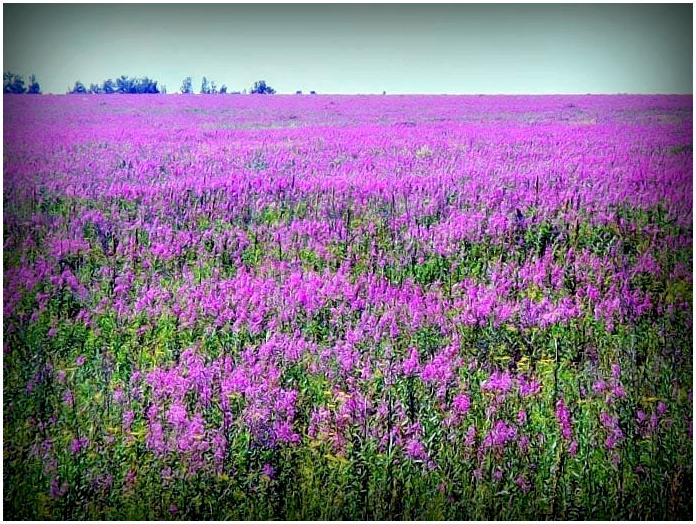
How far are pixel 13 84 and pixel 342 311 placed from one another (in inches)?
73.1

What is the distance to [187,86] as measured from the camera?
11.1ft

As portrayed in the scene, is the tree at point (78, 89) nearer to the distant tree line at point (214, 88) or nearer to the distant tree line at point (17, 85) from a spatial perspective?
the distant tree line at point (17, 85)

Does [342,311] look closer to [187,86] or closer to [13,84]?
[187,86]

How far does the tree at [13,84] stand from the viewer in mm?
3227

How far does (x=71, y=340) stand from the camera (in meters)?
3.13

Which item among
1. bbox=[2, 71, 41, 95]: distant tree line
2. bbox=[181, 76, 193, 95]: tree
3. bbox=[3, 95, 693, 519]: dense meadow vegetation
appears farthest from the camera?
bbox=[181, 76, 193, 95]: tree

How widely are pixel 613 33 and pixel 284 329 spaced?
6.98ft

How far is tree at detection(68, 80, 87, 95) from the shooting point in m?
3.35

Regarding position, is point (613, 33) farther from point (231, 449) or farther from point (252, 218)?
point (231, 449)

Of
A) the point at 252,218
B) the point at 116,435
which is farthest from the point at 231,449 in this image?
the point at 252,218

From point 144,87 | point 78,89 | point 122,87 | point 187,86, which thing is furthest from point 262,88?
point 78,89

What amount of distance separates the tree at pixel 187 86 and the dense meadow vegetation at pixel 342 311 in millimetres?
70

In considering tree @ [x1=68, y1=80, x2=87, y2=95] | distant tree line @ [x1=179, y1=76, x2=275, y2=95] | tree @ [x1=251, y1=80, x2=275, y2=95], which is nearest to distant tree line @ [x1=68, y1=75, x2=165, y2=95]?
tree @ [x1=68, y1=80, x2=87, y2=95]

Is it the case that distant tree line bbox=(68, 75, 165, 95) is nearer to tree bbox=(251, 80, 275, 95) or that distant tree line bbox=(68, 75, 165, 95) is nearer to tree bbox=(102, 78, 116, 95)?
tree bbox=(102, 78, 116, 95)
